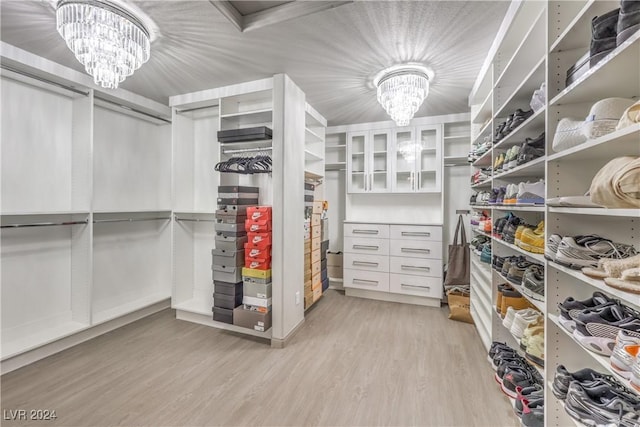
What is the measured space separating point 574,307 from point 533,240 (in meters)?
0.48

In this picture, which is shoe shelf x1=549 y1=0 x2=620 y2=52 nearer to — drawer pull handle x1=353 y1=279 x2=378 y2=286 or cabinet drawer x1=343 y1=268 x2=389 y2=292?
cabinet drawer x1=343 y1=268 x2=389 y2=292

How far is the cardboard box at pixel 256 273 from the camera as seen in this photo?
2.45 meters

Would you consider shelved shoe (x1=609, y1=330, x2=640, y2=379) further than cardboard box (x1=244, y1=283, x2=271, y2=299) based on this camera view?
No

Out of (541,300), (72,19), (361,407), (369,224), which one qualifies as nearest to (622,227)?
(541,300)

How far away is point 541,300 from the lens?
1.42m

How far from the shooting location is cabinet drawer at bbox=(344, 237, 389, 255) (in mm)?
3617

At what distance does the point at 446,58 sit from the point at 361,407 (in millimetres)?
2630

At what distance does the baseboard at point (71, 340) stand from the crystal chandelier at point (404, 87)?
3396 mm

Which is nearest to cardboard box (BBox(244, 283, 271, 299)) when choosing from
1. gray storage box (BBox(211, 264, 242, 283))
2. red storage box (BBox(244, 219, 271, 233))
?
gray storage box (BBox(211, 264, 242, 283))

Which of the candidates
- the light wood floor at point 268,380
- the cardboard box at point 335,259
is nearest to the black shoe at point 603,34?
the light wood floor at point 268,380

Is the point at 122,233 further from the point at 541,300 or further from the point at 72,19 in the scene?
the point at 541,300

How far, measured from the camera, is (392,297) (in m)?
A: 3.64

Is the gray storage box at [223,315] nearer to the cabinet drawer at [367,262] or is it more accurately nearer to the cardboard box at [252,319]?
the cardboard box at [252,319]

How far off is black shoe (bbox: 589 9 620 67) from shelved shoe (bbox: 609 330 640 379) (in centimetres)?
92
